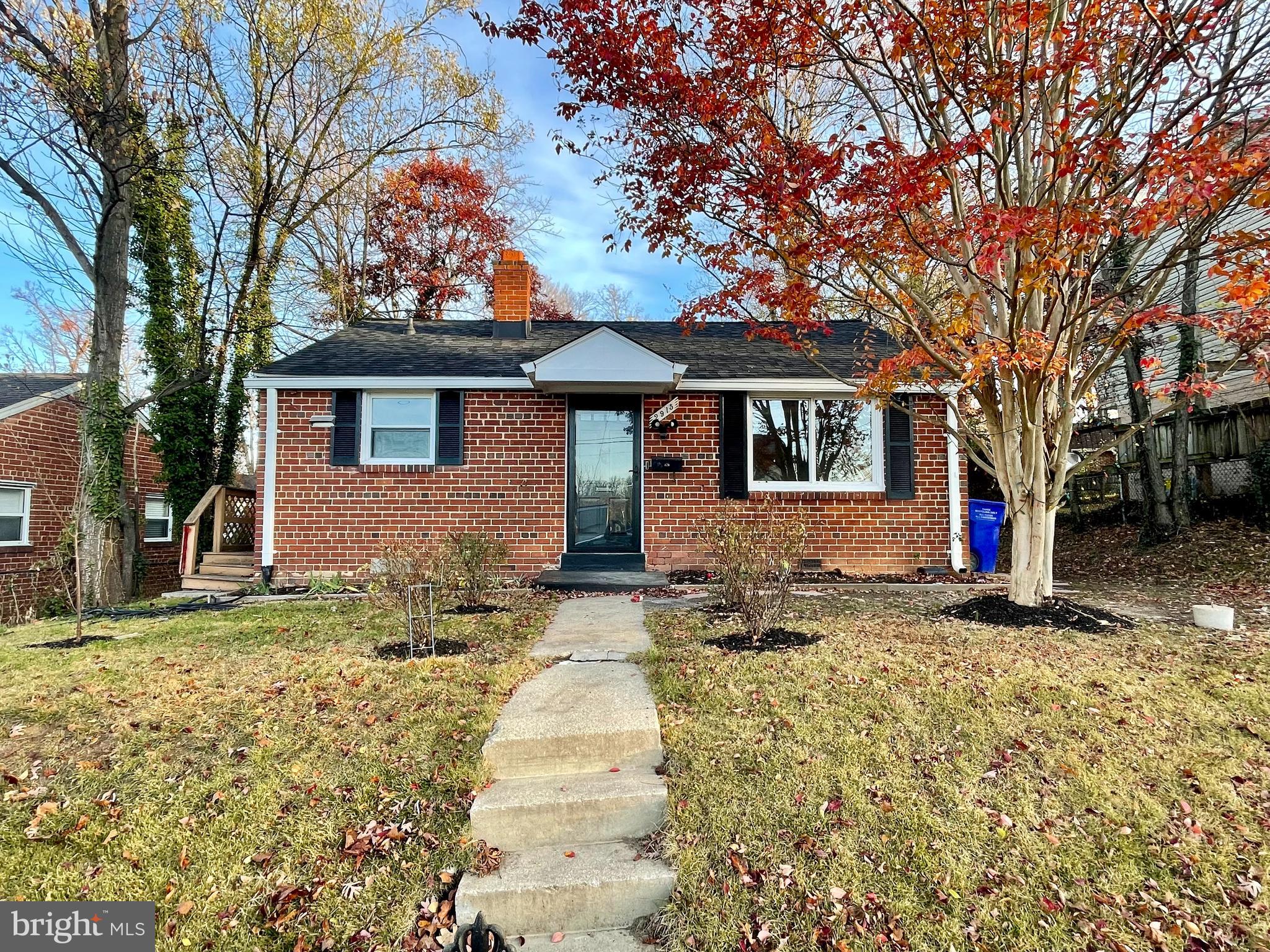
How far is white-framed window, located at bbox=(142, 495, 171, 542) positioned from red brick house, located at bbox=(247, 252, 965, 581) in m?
7.57

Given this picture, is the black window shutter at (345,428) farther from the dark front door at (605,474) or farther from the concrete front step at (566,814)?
the concrete front step at (566,814)

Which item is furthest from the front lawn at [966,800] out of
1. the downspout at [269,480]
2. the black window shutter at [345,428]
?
the downspout at [269,480]

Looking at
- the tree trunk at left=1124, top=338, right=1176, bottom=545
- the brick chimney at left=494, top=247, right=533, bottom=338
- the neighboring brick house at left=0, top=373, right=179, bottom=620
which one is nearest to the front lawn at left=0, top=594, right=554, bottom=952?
the brick chimney at left=494, top=247, right=533, bottom=338

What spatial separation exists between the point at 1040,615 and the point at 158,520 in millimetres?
17186

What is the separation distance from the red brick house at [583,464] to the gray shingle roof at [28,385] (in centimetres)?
693

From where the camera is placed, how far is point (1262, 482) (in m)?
9.86

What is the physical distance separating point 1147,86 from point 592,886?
20.3ft

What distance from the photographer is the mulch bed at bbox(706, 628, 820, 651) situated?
4699 mm

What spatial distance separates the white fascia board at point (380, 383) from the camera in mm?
8609

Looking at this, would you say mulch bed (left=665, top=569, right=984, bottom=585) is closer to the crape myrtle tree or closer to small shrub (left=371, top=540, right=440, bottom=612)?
the crape myrtle tree

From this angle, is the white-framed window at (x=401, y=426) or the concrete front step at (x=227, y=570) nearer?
the white-framed window at (x=401, y=426)

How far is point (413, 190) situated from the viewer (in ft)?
66.1

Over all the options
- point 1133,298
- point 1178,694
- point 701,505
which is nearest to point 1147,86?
point 1133,298

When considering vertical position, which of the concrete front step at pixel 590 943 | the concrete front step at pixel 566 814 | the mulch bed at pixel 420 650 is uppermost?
the mulch bed at pixel 420 650
